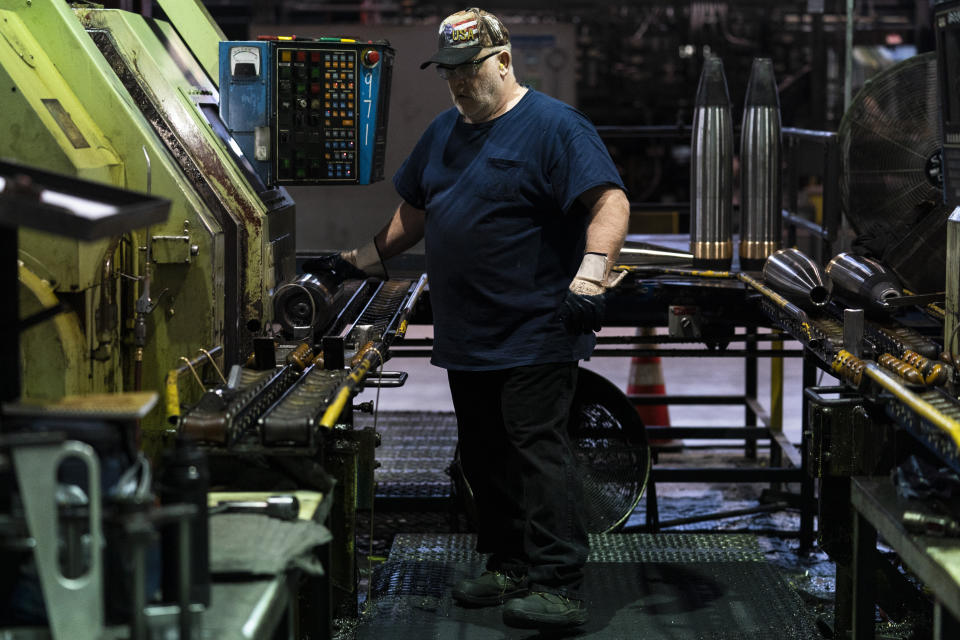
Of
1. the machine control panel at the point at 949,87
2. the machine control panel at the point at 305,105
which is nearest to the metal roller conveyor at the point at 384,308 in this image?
the machine control panel at the point at 305,105

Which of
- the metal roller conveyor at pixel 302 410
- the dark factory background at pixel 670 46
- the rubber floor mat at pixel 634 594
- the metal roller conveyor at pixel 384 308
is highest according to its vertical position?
the dark factory background at pixel 670 46

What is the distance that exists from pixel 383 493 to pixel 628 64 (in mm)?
7040

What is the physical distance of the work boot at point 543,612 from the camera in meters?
3.08

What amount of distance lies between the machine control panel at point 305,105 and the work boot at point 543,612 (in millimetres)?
1397

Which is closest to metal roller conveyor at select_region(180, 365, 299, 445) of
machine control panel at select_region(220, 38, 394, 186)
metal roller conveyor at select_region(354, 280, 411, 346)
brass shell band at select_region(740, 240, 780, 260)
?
metal roller conveyor at select_region(354, 280, 411, 346)

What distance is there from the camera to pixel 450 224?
3160mm

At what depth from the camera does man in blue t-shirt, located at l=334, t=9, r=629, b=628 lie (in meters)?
3.07

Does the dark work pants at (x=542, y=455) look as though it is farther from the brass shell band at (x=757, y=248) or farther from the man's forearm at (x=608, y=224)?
the brass shell band at (x=757, y=248)

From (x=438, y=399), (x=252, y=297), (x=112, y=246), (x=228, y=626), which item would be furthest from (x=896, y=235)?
(x=438, y=399)

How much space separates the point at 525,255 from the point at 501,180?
195 millimetres

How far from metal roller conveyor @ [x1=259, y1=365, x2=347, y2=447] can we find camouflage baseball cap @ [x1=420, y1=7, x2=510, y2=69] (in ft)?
2.64

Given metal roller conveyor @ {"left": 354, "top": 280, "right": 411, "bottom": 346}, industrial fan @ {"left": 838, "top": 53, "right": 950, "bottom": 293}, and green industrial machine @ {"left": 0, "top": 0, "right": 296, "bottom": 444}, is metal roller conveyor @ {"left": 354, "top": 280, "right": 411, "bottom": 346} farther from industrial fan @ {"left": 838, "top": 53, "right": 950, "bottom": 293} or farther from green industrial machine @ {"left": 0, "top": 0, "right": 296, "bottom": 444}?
industrial fan @ {"left": 838, "top": 53, "right": 950, "bottom": 293}

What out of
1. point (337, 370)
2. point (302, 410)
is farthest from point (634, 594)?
point (302, 410)

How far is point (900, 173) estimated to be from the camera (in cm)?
430
